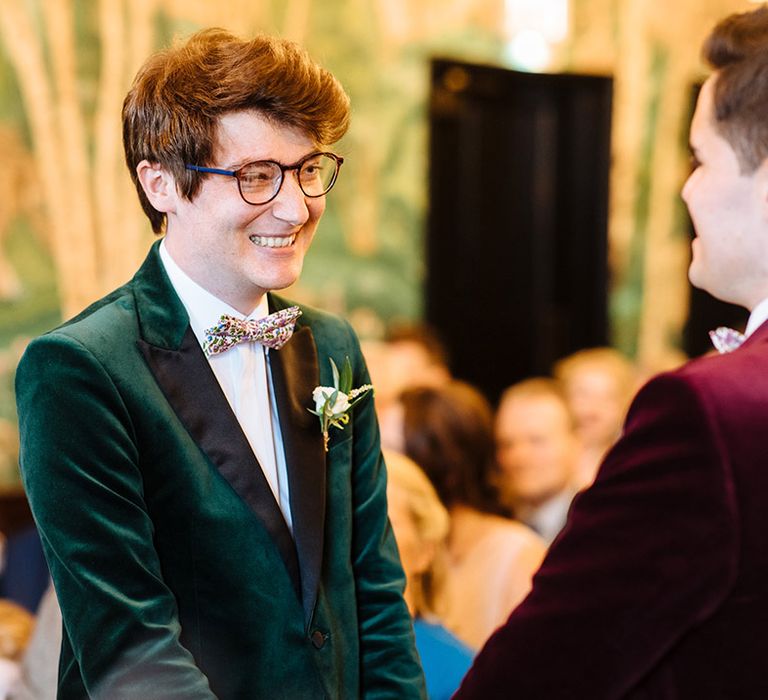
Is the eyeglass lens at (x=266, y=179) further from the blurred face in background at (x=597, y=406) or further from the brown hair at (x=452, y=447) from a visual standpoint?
the blurred face in background at (x=597, y=406)

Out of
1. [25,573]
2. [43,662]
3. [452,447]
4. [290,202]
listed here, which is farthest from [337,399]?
[25,573]

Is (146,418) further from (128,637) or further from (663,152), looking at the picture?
(663,152)

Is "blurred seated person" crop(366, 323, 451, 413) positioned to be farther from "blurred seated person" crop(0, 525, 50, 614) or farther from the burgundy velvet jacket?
the burgundy velvet jacket

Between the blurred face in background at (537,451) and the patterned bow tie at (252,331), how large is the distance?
3.39 meters

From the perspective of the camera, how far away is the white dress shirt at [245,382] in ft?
6.71

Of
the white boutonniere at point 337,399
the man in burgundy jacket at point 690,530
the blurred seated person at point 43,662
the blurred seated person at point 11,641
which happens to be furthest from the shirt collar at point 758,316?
the blurred seated person at point 11,641

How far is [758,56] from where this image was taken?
5.73 ft

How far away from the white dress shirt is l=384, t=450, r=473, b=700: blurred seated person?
1107mm

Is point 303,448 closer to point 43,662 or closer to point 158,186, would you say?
point 158,186

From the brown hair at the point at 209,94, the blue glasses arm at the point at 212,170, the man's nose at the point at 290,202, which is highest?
the brown hair at the point at 209,94

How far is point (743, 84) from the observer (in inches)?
68.6

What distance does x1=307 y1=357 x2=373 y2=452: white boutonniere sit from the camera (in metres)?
2.10

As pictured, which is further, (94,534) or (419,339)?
(419,339)

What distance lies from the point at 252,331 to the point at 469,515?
2.30 m
